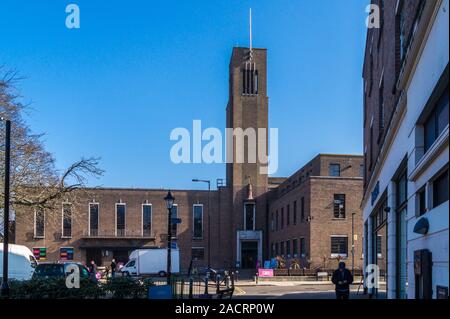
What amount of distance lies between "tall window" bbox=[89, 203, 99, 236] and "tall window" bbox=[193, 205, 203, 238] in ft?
39.5

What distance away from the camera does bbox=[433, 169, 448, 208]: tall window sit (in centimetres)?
787

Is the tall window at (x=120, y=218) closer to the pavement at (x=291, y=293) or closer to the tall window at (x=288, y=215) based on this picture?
the tall window at (x=288, y=215)

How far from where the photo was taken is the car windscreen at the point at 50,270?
74.7 ft

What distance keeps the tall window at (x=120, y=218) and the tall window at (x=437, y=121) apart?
56.8m

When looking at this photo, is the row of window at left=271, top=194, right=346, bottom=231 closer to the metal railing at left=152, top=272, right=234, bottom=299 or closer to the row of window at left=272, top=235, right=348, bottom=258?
the row of window at left=272, top=235, right=348, bottom=258

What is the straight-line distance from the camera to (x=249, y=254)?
64250 mm

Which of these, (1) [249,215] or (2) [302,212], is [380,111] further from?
(1) [249,215]

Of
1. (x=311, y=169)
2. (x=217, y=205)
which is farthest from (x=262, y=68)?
(x=217, y=205)

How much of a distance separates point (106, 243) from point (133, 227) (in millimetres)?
3752

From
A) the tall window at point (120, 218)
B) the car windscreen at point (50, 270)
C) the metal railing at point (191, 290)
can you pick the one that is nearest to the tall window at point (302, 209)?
the tall window at point (120, 218)

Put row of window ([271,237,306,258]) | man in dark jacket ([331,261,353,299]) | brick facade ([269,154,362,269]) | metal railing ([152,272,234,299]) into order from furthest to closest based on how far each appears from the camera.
→ row of window ([271,237,306,258]) < brick facade ([269,154,362,269]) < metal railing ([152,272,234,299]) < man in dark jacket ([331,261,353,299])

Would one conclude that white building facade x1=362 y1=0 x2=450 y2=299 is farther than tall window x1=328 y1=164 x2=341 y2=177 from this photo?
No

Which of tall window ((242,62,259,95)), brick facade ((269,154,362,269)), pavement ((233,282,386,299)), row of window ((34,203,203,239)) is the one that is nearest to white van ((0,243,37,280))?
pavement ((233,282,386,299))

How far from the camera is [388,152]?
15961 millimetres
